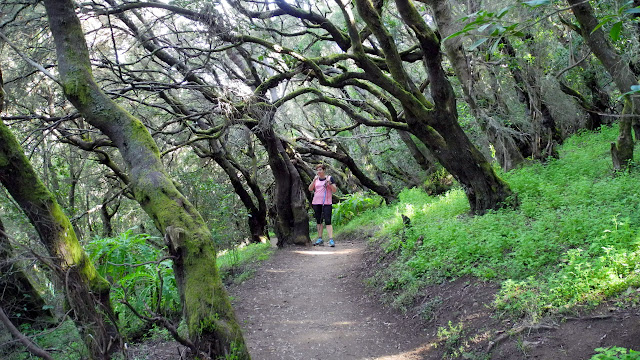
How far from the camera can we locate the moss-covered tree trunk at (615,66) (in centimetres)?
711

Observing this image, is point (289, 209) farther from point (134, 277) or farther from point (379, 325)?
point (379, 325)

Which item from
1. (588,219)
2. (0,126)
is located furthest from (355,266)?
(0,126)

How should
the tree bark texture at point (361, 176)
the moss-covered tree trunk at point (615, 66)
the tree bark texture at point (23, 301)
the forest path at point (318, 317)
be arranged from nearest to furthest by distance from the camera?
the forest path at point (318, 317), the tree bark texture at point (23, 301), the moss-covered tree trunk at point (615, 66), the tree bark texture at point (361, 176)

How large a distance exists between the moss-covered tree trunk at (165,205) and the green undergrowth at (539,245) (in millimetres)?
2903

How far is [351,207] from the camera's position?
16.8m

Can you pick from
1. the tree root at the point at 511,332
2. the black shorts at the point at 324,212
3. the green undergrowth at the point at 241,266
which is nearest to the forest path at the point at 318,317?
the green undergrowth at the point at 241,266

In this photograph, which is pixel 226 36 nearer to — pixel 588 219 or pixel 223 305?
pixel 223 305

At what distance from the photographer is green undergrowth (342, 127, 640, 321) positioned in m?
4.23

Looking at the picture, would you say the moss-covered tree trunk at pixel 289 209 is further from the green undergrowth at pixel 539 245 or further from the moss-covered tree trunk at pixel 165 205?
the moss-covered tree trunk at pixel 165 205

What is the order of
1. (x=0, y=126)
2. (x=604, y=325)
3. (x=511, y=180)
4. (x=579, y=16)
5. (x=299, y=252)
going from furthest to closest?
(x=299, y=252)
(x=511, y=180)
(x=579, y=16)
(x=0, y=126)
(x=604, y=325)

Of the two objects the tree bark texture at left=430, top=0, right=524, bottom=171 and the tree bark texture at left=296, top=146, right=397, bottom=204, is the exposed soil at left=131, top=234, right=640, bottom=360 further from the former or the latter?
the tree bark texture at left=296, top=146, right=397, bottom=204

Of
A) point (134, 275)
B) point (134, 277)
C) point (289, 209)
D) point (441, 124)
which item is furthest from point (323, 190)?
point (134, 275)

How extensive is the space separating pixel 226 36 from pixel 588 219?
6.35 meters

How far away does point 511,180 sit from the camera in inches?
367
